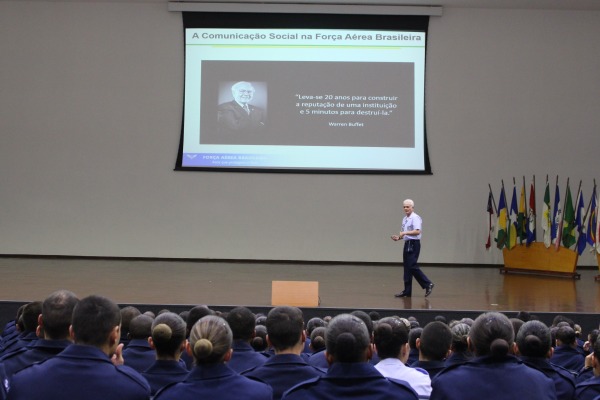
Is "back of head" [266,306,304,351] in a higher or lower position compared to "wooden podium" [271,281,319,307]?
higher

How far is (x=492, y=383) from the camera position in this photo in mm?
2570

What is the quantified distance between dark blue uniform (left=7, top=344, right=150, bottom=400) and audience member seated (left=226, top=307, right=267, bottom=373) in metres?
1.13

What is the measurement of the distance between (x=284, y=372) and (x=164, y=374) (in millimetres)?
462

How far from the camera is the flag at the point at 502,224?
1201 centimetres

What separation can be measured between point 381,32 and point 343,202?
2832 mm

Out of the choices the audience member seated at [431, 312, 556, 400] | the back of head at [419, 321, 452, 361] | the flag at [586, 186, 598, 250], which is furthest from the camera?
the flag at [586, 186, 598, 250]

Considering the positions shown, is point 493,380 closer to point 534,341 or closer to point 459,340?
point 534,341

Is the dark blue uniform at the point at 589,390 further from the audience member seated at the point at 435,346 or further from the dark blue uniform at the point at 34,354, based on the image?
the dark blue uniform at the point at 34,354

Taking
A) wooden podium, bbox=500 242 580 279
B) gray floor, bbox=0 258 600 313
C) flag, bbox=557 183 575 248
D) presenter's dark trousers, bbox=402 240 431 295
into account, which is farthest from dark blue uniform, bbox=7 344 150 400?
flag, bbox=557 183 575 248

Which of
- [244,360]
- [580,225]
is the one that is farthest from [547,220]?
[244,360]

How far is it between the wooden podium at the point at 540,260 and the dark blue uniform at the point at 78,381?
10008mm

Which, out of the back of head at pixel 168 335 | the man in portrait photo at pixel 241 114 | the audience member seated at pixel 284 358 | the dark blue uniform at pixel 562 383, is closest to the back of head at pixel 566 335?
the dark blue uniform at pixel 562 383

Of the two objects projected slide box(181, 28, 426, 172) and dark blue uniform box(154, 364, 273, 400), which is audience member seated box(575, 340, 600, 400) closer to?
dark blue uniform box(154, 364, 273, 400)

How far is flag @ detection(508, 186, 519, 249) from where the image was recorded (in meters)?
12.0
